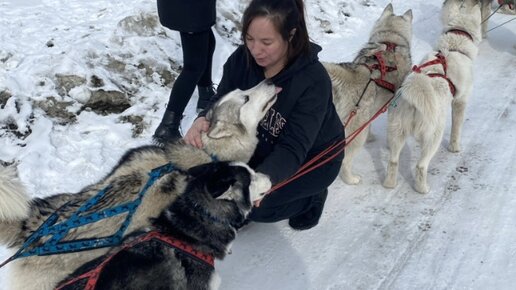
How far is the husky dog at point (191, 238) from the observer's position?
1845 mm

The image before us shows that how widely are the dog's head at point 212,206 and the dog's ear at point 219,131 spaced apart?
0.16m

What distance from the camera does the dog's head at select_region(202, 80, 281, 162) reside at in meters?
2.29

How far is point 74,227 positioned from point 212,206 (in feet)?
1.95

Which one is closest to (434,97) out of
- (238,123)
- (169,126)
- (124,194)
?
(238,123)

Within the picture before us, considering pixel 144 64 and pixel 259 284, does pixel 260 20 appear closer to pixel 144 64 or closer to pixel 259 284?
pixel 259 284

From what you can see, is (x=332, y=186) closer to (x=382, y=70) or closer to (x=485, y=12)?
(x=382, y=70)

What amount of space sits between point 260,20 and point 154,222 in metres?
1.10

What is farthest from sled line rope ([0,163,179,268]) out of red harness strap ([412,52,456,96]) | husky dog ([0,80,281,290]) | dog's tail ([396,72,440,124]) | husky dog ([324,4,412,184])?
red harness strap ([412,52,456,96])

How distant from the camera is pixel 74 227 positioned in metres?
2.00

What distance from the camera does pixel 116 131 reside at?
12.6 ft

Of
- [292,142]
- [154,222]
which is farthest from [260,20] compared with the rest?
[154,222]

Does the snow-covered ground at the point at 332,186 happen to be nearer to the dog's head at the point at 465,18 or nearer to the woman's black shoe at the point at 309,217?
the woman's black shoe at the point at 309,217

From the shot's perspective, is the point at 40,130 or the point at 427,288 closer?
the point at 427,288

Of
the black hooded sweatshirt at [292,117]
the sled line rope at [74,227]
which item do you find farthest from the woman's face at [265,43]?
the sled line rope at [74,227]
